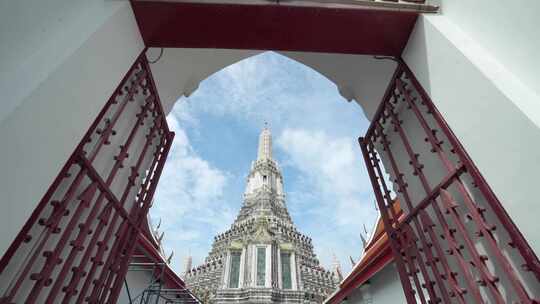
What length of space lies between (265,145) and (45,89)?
38.7 m

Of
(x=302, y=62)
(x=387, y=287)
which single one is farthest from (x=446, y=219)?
(x=302, y=62)

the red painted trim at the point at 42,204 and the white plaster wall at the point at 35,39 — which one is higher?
the white plaster wall at the point at 35,39

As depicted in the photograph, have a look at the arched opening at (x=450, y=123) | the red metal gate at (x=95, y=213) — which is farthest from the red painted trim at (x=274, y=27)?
the red metal gate at (x=95, y=213)

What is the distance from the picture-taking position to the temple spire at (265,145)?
3862 cm

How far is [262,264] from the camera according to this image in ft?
74.4

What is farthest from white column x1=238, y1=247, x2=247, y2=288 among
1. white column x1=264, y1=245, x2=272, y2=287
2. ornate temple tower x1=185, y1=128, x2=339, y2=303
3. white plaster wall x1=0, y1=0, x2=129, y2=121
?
white plaster wall x1=0, y1=0, x2=129, y2=121

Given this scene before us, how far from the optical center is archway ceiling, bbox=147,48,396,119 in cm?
319

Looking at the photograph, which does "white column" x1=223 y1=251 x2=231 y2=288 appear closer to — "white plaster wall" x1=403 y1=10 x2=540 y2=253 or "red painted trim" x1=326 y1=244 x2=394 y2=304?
"red painted trim" x1=326 y1=244 x2=394 y2=304

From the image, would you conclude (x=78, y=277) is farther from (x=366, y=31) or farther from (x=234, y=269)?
(x=234, y=269)

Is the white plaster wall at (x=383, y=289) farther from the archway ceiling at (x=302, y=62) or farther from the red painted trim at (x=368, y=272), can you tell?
the archway ceiling at (x=302, y=62)

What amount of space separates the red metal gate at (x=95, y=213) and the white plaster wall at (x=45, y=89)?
0.10m

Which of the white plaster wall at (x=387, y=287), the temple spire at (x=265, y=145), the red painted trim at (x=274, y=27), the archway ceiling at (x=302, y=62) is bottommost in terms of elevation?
the white plaster wall at (x=387, y=287)

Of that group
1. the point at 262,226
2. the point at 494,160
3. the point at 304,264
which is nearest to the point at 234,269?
the point at 262,226

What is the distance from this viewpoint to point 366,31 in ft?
7.78
